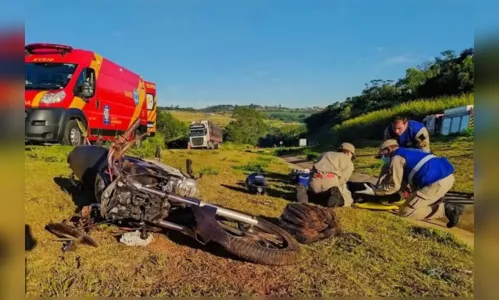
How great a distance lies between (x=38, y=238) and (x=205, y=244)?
1363 mm

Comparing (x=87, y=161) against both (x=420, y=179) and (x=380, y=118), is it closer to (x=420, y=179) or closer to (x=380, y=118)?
(x=380, y=118)

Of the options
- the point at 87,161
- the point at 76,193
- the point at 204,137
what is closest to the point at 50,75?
the point at 87,161

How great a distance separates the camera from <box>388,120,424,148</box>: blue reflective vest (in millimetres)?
5230

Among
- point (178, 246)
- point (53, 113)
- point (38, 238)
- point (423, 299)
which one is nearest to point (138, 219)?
point (178, 246)

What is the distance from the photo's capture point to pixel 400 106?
16.5 ft

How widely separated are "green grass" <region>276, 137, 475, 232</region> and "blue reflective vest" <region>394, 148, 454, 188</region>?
11 centimetres

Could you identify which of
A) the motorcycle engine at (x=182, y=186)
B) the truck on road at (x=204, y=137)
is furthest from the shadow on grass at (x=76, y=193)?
the truck on road at (x=204, y=137)

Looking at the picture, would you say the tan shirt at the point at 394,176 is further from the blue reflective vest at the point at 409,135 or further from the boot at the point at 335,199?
the boot at the point at 335,199

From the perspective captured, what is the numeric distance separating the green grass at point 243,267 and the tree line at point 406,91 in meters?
1.18

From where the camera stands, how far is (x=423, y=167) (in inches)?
197

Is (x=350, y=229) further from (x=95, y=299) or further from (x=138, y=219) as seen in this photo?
(x=95, y=299)

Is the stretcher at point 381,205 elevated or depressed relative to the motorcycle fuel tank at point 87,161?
depressed

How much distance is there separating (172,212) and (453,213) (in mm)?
2786

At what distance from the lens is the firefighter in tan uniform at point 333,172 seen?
5512mm
